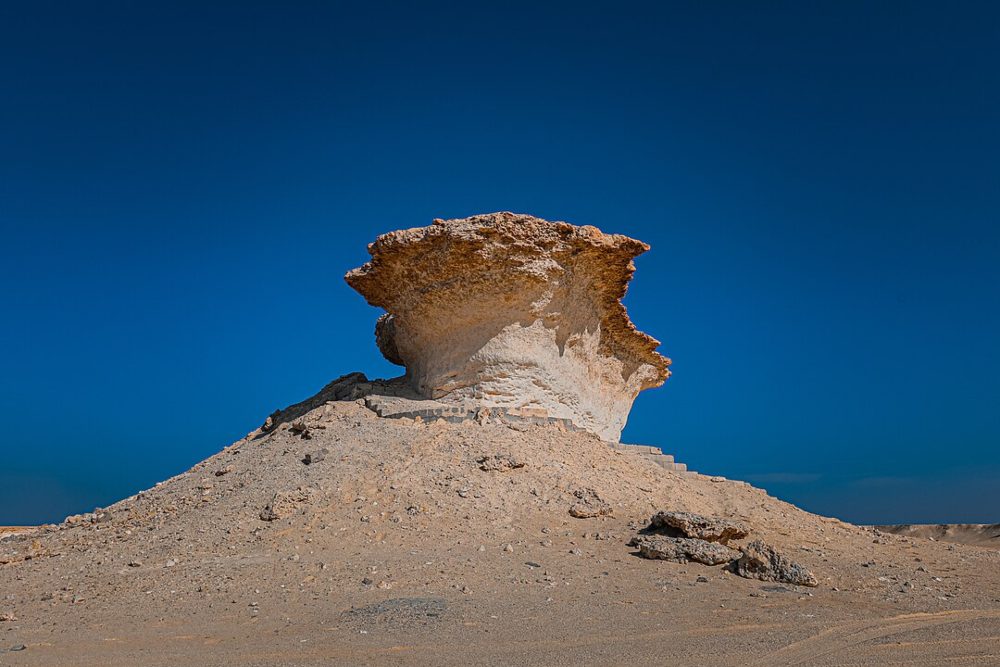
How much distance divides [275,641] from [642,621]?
291 centimetres

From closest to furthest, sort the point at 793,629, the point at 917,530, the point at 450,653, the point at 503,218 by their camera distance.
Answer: the point at 450,653 < the point at 793,629 < the point at 503,218 < the point at 917,530

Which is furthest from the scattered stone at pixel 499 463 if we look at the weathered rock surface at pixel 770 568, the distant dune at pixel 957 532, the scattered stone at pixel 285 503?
the distant dune at pixel 957 532

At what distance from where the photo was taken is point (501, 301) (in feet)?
42.2

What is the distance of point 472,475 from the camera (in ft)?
31.9

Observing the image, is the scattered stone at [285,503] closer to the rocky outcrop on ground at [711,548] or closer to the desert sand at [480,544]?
the desert sand at [480,544]

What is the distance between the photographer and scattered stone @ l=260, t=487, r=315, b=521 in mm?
8773

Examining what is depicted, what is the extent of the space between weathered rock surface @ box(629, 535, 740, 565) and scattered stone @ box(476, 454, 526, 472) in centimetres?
258

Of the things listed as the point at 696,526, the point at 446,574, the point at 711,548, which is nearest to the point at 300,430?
the point at 446,574

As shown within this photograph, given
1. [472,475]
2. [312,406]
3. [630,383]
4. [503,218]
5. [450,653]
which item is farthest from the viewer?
[630,383]

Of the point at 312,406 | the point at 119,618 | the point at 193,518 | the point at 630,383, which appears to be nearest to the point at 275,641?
the point at 119,618

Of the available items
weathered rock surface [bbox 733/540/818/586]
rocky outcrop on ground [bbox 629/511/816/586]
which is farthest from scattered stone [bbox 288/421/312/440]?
weathered rock surface [bbox 733/540/818/586]

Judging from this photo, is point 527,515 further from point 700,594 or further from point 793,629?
point 793,629

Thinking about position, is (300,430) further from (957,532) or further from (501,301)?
(957,532)

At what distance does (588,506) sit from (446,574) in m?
2.91
